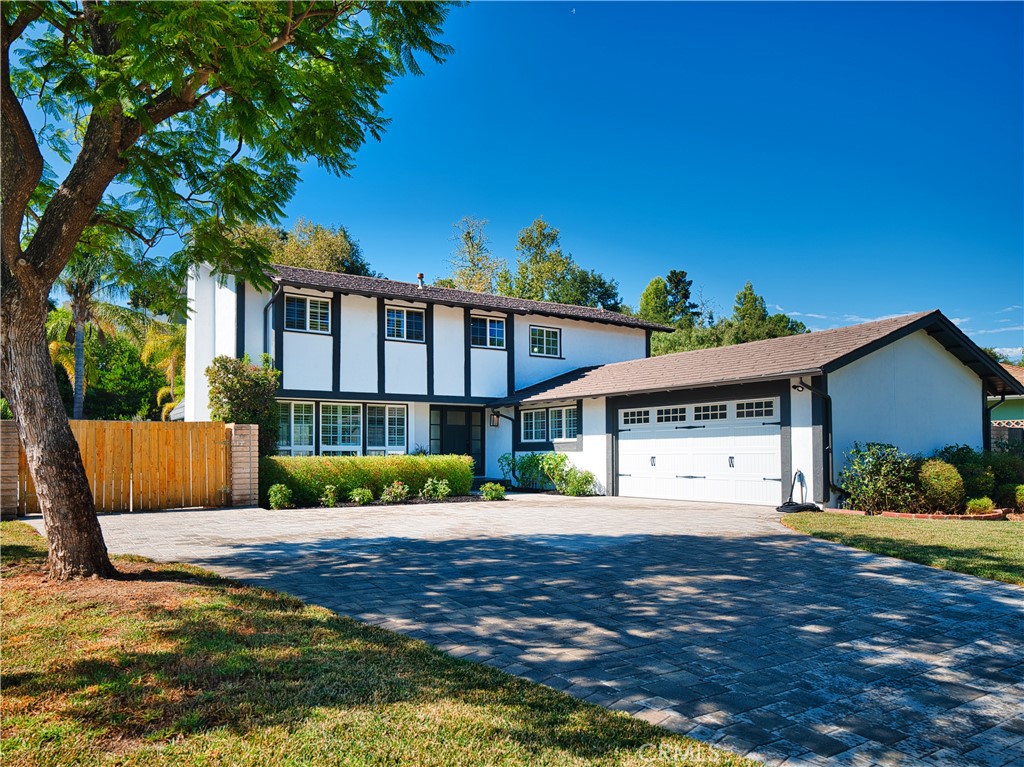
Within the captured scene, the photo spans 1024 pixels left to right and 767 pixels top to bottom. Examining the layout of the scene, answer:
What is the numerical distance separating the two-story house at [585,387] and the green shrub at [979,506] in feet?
8.07

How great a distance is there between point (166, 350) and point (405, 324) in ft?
63.6

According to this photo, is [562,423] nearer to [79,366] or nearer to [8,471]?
[8,471]

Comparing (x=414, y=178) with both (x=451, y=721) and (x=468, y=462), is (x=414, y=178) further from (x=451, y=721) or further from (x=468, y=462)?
(x=451, y=721)

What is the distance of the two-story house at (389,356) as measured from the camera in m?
19.6

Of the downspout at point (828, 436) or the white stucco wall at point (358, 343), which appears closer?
the downspout at point (828, 436)

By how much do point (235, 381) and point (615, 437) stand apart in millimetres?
10859

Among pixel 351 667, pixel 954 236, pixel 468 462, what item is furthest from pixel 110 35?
pixel 954 236

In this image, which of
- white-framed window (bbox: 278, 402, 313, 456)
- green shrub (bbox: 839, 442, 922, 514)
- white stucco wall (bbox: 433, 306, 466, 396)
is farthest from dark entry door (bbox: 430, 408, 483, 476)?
green shrub (bbox: 839, 442, 922, 514)

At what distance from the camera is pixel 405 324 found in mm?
21641

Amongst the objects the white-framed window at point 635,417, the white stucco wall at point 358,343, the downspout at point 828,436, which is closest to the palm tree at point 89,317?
the white stucco wall at point 358,343

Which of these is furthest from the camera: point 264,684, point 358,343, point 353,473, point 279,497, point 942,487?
point 358,343

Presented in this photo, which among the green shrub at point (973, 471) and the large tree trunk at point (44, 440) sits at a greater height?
the large tree trunk at point (44, 440)

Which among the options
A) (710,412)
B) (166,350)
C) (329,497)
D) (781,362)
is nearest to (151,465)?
(329,497)

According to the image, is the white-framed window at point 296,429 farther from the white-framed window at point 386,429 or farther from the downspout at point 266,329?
the white-framed window at point 386,429
